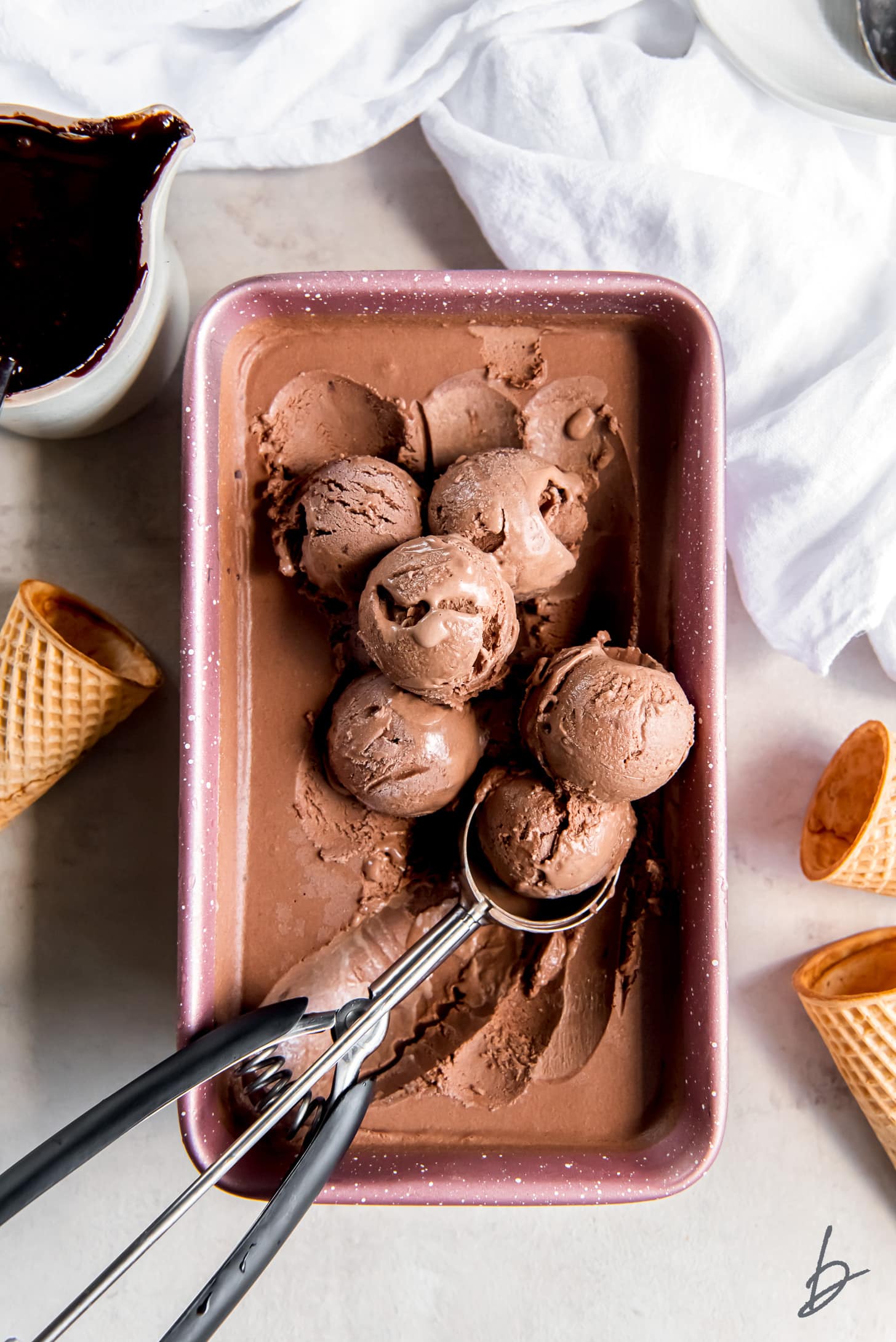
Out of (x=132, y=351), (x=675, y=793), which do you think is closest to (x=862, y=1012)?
(x=675, y=793)

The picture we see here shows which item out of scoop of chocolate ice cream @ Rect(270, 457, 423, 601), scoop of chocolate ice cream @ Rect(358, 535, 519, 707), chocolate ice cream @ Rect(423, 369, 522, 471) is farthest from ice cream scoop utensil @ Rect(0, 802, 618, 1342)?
chocolate ice cream @ Rect(423, 369, 522, 471)

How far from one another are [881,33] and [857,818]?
1.19 m

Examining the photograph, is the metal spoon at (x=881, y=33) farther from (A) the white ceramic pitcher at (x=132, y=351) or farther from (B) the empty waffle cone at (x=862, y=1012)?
(B) the empty waffle cone at (x=862, y=1012)

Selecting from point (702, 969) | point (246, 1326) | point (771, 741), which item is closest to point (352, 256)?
point (771, 741)

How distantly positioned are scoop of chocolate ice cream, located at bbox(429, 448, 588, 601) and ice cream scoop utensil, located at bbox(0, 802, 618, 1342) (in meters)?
0.33

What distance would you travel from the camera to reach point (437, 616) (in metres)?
1.06

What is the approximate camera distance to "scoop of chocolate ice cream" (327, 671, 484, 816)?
3.84ft

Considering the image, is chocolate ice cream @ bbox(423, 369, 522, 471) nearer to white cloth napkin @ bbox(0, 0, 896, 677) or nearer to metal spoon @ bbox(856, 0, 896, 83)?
white cloth napkin @ bbox(0, 0, 896, 677)

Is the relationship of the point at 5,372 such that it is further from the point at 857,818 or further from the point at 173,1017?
the point at 857,818

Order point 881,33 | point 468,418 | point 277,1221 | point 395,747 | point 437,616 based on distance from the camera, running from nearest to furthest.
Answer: point 277,1221 < point 437,616 < point 395,747 < point 468,418 < point 881,33

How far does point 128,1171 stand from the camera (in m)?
1.49

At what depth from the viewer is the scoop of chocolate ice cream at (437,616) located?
3.53 ft

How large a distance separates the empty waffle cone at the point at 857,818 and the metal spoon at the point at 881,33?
100cm
